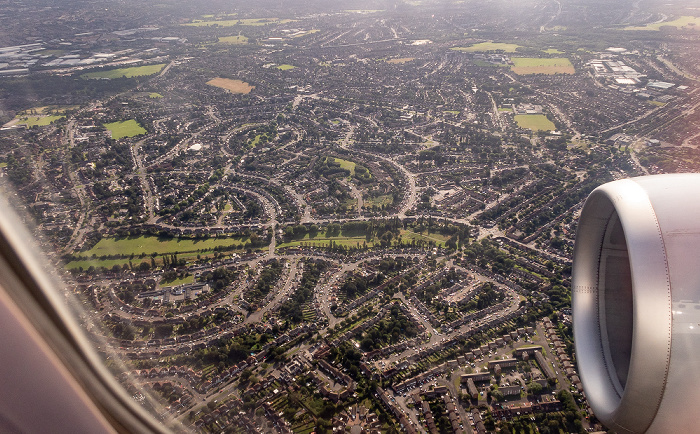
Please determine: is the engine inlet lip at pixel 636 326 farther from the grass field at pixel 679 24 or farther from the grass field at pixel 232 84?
the grass field at pixel 679 24

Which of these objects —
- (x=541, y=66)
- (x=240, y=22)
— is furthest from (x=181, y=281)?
Result: (x=240, y=22)

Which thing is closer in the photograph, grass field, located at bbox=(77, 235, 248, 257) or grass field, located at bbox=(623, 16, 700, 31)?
grass field, located at bbox=(77, 235, 248, 257)

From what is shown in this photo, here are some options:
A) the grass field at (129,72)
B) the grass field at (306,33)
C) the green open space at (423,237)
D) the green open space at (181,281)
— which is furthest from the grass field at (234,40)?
the green open space at (181,281)

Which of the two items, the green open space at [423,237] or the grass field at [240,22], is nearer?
the green open space at [423,237]

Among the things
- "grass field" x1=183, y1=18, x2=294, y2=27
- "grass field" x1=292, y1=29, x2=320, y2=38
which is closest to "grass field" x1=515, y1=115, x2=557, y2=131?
Answer: "grass field" x1=292, y1=29, x2=320, y2=38

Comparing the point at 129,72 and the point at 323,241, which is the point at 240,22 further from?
the point at 323,241

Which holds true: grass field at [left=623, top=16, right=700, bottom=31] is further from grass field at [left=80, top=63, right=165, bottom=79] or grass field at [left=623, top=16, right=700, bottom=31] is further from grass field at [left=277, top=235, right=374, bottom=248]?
grass field at [left=80, top=63, right=165, bottom=79]

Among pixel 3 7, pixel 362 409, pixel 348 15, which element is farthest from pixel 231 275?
pixel 348 15
